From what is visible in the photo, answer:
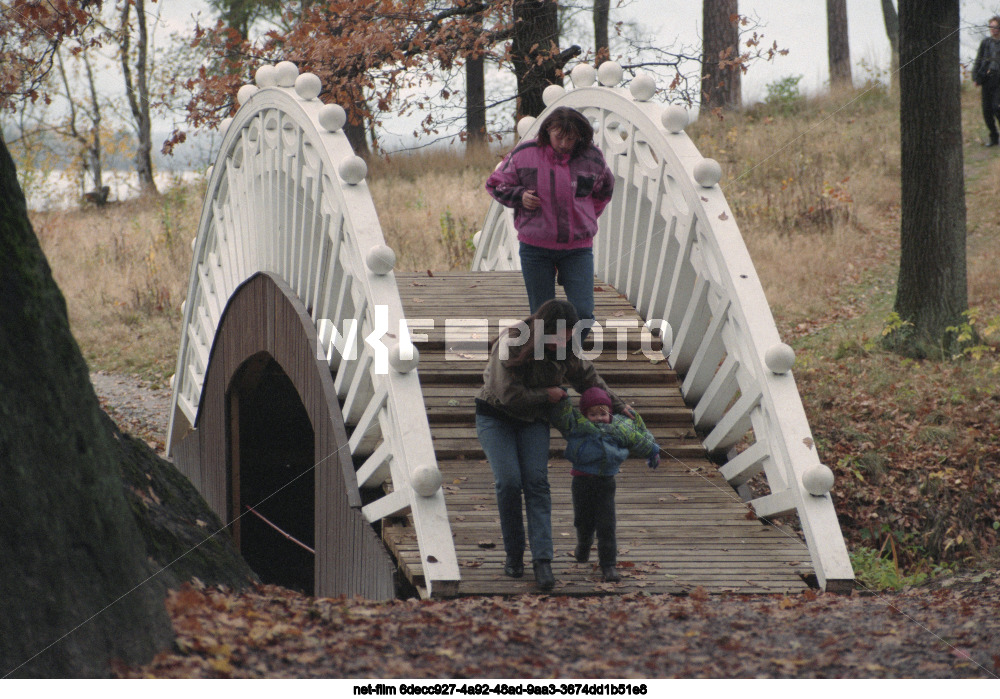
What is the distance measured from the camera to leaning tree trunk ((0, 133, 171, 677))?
9.57ft

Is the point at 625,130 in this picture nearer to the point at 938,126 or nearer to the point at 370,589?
the point at 938,126

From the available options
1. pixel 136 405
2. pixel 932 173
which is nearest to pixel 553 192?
pixel 932 173

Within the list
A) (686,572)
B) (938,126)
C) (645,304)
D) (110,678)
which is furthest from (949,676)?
(938,126)

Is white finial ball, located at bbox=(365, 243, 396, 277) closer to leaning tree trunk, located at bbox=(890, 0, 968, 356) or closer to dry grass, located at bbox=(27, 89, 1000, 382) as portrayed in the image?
leaning tree trunk, located at bbox=(890, 0, 968, 356)

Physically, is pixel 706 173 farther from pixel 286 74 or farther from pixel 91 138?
pixel 91 138

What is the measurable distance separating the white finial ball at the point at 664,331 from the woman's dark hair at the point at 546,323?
2.84m

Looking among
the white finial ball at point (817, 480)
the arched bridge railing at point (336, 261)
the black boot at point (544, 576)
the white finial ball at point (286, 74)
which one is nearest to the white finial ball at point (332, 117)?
the arched bridge railing at point (336, 261)

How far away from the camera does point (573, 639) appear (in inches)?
148

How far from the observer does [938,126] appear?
959cm

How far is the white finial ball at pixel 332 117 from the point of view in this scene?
6957 mm

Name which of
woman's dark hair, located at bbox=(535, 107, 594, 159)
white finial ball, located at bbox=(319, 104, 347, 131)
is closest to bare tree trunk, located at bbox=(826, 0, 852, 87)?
white finial ball, located at bbox=(319, 104, 347, 131)

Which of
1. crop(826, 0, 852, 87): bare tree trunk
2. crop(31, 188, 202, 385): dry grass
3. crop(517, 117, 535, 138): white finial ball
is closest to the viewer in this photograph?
crop(517, 117, 535, 138): white finial ball

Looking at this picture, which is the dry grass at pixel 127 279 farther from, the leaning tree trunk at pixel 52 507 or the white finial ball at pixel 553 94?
the leaning tree trunk at pixel 52 507

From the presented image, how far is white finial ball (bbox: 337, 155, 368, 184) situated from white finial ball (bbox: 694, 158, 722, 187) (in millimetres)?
2325
